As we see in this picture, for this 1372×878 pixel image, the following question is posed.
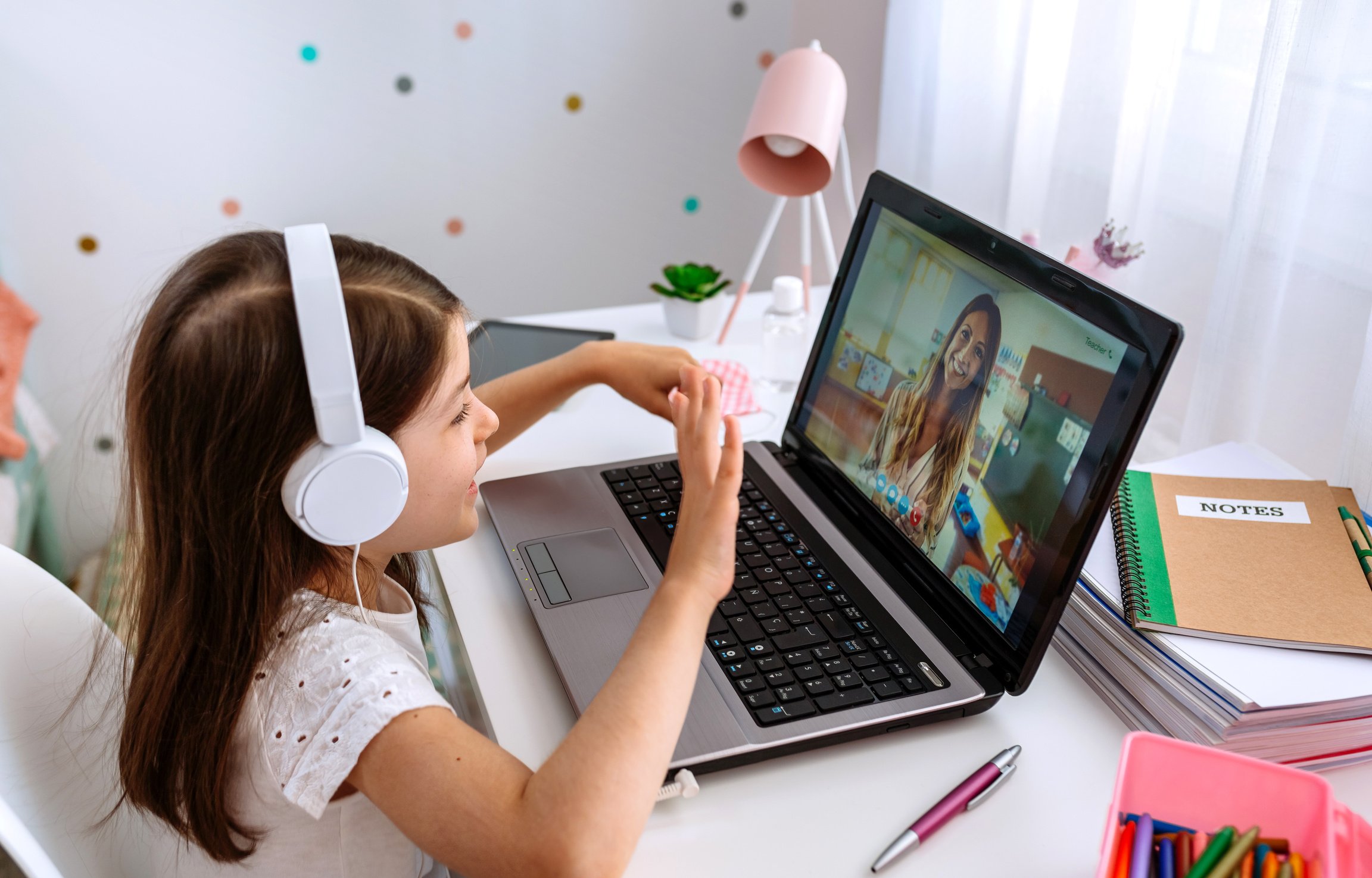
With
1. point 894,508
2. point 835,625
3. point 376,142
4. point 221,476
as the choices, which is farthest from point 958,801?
point 376,142

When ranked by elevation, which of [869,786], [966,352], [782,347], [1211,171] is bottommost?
[869,786]

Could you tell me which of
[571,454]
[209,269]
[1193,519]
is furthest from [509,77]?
[1193,519]

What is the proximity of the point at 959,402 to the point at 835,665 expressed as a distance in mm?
224

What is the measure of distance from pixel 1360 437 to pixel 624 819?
68 cm

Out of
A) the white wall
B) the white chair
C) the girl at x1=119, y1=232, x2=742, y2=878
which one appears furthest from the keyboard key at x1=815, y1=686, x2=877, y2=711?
the white wall

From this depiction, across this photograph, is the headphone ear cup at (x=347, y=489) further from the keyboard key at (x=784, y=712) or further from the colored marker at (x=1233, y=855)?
the colored marker at (x=1233, y=855)

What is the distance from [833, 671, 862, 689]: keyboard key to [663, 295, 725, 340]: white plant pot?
0.67 metres

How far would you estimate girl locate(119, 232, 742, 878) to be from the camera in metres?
0.56

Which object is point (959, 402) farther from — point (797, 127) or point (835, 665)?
point (797, 127)

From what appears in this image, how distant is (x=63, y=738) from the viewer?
670mm

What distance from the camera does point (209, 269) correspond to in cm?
61

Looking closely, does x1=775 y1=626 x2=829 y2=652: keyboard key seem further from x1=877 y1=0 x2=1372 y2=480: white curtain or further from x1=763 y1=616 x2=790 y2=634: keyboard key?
x1=877 y1=0 x2=1372 y2=480: white curtain

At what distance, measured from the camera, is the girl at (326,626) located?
56 cm

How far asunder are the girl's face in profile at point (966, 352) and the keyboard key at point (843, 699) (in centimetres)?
25
